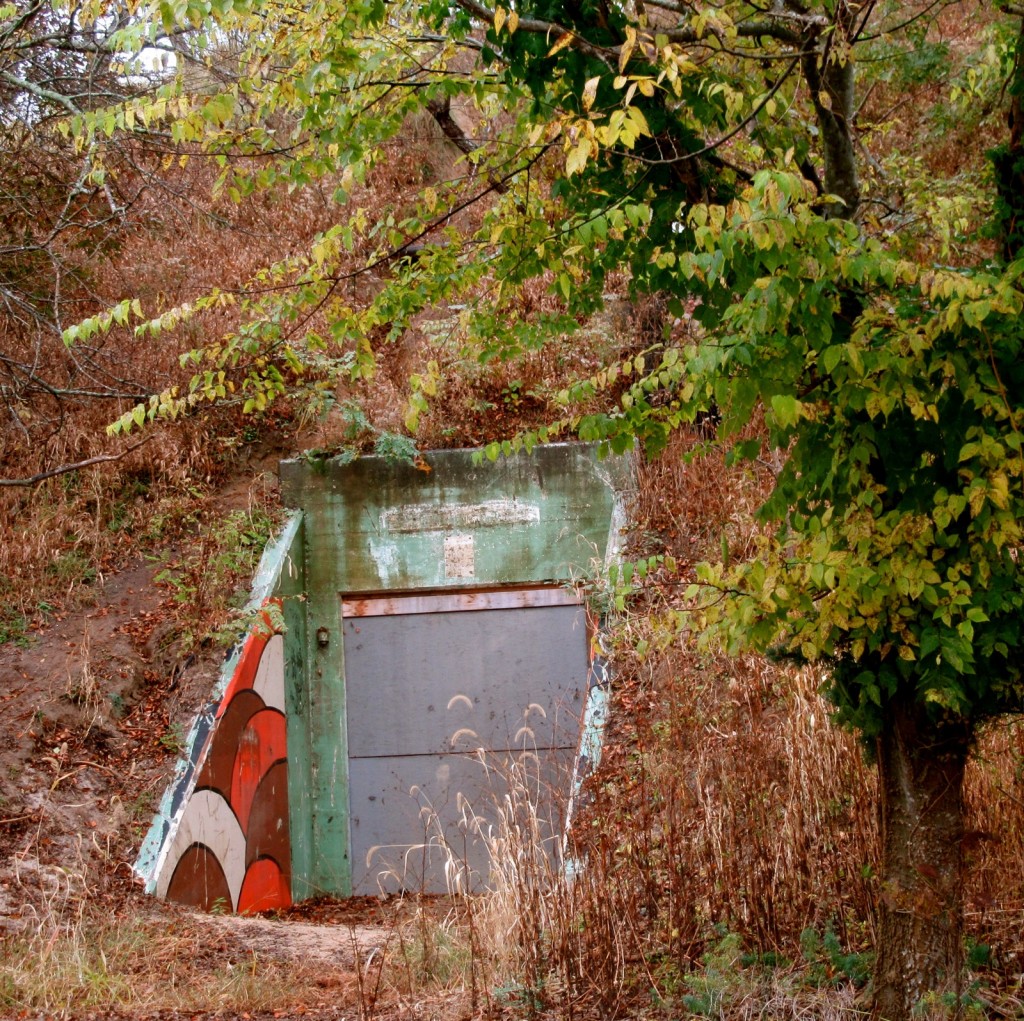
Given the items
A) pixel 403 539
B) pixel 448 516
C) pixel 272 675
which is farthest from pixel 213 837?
pixel 448 516

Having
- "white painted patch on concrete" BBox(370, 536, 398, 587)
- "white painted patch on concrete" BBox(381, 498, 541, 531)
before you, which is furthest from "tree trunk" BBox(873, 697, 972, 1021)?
"white painted patch on concrete" BBox(370, 536, 398, 587)

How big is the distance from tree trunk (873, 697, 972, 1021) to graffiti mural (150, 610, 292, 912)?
4.44 meters

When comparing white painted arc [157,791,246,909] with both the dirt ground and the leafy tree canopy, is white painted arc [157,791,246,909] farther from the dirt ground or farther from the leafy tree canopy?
the leafy tree canopy

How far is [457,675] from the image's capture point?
29.7ft

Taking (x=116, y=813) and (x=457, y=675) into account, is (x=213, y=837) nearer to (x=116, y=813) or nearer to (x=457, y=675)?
(x=116, y=813)

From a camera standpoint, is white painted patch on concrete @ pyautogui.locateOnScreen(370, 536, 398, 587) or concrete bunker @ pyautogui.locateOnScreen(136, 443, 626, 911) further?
white painted patch on concrete @ pyautogui.locateOnScreen(370, 536, 398, 587)

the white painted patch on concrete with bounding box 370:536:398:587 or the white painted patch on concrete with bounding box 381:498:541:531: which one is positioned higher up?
the white painted patch on concrete with bounding box 381:498:541:531

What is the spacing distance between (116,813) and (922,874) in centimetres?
494

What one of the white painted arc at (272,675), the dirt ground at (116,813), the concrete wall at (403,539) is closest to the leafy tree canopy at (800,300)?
the dirt ground at (116,813)

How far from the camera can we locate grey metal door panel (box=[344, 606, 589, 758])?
8.96 meters

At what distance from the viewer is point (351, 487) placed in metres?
9.12

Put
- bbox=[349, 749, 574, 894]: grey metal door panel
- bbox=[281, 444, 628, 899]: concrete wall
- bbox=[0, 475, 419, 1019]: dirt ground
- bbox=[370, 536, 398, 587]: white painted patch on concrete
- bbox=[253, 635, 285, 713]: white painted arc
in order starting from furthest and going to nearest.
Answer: bbox=[370, 536, 398, 587]: white painted patch on concrete → bbox=[281, 444, 628, 899]: concrete wall → bbox=[349, 749, 574, 894]: grey metal door panel → bbox=[253, 635, 285, 713]: white painted arc → bbox=[0, 475, 419, 1019]: dirt ground

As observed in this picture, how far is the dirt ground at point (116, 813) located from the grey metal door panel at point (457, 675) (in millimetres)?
1557

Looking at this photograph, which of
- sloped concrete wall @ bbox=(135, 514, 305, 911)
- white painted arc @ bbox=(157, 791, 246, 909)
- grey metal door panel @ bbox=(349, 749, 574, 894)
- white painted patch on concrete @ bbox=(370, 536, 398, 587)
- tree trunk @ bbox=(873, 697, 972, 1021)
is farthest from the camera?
white painted patch on concrete @ bbox=(370, 536, 398, 587)
